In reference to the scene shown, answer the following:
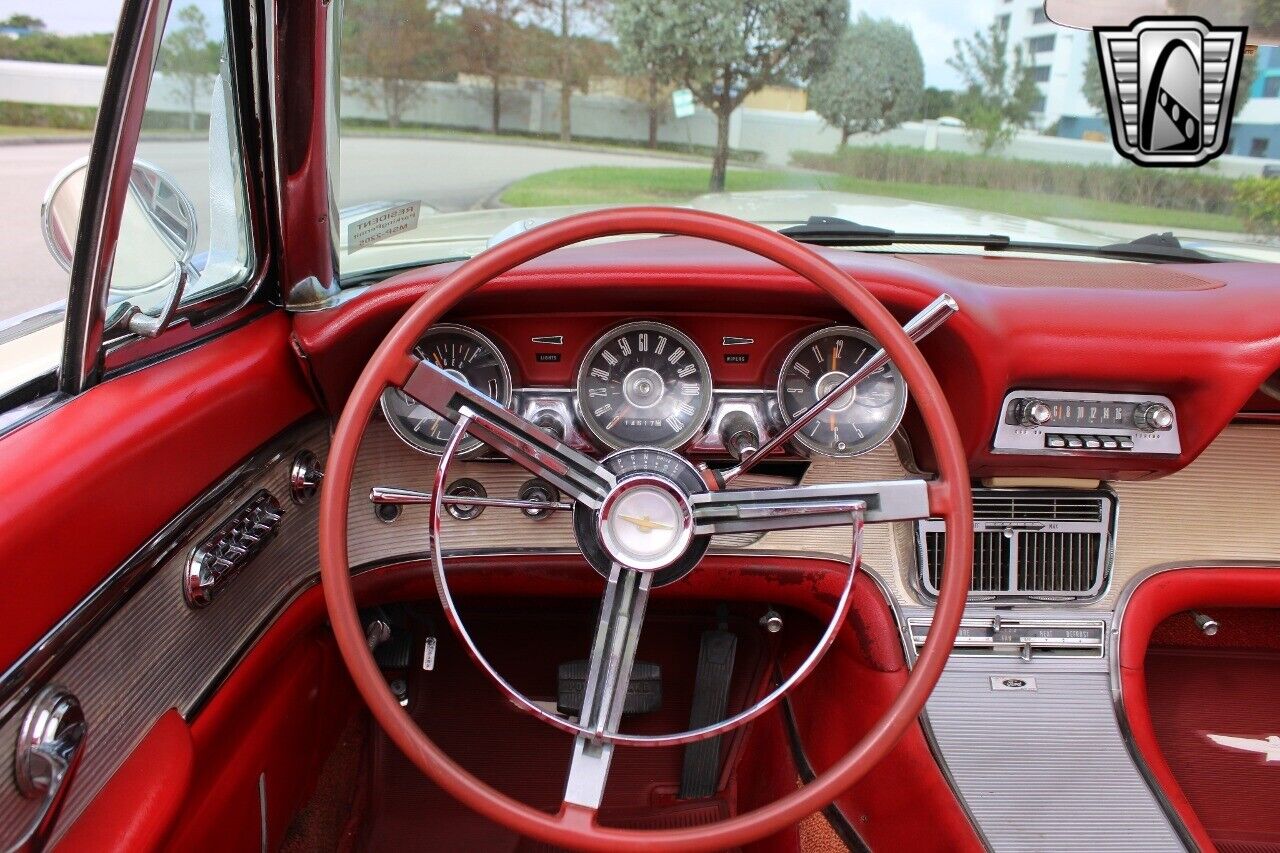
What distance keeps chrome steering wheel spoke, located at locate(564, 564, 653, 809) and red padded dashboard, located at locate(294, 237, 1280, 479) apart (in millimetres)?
588

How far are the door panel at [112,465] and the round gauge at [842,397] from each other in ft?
3.23

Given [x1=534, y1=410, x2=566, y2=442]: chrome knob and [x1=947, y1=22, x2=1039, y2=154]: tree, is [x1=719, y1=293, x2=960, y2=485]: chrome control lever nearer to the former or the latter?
[x1=534, y1=410, x2=566, y2=442]: chrome knob

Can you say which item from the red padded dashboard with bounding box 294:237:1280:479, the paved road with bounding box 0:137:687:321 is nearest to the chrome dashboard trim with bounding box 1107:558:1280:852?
the red padded dashboard with bounding box 294:237:1280:479

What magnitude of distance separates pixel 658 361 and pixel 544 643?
3.49ft

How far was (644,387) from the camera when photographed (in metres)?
1.97

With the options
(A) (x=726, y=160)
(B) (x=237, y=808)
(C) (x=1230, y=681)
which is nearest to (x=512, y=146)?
(A) (x=726, y=160)

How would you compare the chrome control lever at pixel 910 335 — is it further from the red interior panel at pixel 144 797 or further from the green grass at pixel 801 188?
the red interior panel at pixel 144 797

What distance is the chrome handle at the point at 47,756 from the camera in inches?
45.4

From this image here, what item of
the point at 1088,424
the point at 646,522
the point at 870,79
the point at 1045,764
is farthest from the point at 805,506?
the point at 1045,764

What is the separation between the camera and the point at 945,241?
93.1 inches

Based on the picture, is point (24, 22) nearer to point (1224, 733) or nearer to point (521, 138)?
point (521, 138)

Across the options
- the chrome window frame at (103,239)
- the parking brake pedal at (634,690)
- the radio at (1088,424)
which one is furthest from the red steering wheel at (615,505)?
the parking brake pedal at (634,690)

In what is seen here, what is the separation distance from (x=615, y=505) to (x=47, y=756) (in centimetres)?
78

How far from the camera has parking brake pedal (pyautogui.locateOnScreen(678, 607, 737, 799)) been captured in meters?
2.54
